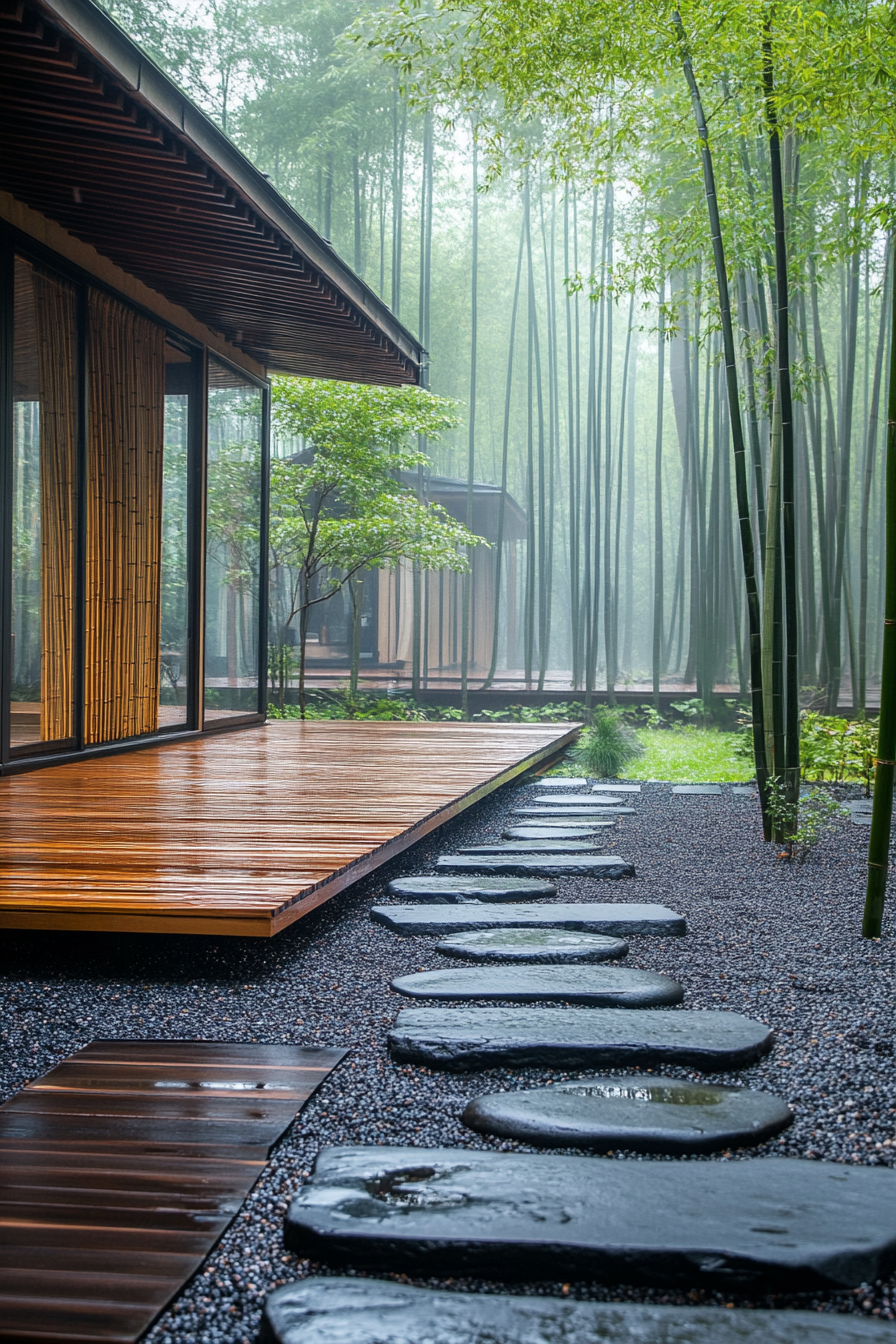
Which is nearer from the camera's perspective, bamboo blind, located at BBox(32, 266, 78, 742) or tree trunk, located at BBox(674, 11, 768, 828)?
tree trunk, located at BBox(674, 11, 768, 828)

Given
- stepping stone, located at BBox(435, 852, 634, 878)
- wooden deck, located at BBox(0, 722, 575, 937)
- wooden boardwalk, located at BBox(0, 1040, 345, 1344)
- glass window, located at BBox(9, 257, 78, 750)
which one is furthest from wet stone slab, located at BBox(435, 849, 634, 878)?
glass window, located at BBox(9, 257, 78, 750)

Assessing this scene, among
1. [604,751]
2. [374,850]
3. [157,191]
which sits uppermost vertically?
[157,191]

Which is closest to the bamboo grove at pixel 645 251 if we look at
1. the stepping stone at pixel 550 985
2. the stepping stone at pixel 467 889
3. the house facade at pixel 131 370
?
the stepping stone at pixel 467 889

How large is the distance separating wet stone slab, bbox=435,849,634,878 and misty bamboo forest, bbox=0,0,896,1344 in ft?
0.05

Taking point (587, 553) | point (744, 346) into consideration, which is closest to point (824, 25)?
point (744, 346)

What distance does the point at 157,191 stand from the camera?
3098 millimetres

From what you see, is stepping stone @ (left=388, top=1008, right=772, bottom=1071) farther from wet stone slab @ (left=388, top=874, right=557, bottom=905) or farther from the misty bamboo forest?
wet stone slab @ (left=388, top=874, right=557, bottom=905)

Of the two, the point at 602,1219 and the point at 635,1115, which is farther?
the point at 635,1115

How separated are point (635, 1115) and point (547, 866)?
1563 mm

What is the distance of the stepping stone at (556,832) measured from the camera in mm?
3328

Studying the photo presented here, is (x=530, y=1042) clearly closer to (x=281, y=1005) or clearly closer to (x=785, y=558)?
(x=281, y=1005)

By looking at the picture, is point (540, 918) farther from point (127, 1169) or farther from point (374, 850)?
point (127, 1169)

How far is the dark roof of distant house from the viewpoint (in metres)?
2.32

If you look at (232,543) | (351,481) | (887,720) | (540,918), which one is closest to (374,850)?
(540,918)
